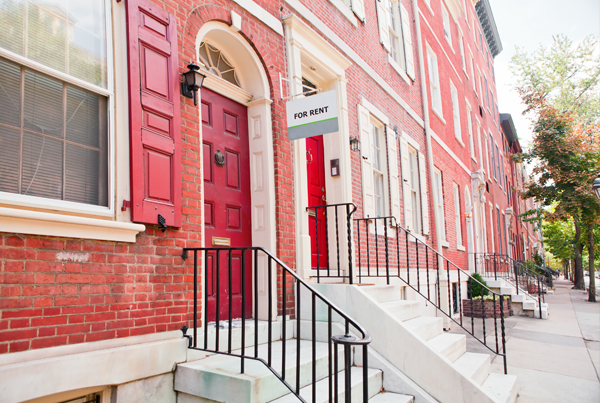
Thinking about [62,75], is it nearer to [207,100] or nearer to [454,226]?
[207,100]

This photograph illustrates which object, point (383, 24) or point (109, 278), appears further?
point (383, 24)

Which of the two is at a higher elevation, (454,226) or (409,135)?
(409,135)

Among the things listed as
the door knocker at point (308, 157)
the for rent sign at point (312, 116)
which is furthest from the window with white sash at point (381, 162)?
the for rent sign at point (312, 116)

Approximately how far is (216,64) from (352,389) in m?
3.50

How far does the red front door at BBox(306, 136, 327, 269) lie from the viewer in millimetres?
5969

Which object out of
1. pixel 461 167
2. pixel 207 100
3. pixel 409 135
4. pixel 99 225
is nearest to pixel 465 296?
pixel 461 167

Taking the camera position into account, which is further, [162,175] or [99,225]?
[162,175]

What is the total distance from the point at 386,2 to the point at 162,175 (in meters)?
7.54

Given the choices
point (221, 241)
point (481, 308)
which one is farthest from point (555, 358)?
point (221, 241)

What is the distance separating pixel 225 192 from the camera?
454cm

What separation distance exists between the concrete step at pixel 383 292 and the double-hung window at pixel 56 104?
10.6 feet

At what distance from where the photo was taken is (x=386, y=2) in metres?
9.14

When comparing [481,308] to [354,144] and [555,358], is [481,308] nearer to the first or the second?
[555,358]

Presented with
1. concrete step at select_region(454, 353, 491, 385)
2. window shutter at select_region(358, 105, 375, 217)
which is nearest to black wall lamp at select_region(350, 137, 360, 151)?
window shutter at select_region(358, 105, 375, 217)
